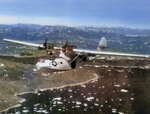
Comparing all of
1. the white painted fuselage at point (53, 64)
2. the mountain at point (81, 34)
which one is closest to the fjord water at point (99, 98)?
the mountain at point (81, 34)

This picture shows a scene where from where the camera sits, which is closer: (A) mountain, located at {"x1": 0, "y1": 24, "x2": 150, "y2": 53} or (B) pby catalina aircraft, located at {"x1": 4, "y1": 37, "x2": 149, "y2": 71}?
(B) pby catalina aircraft, located at {"x1": 4, "y1": 37, "x2": 149, "y2": 71}

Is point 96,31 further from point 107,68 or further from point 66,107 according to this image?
point 66,107

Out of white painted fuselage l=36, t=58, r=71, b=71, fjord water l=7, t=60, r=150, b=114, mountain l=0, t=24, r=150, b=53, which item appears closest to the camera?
white painted fuselage l=36, t=58, r=71, b=71

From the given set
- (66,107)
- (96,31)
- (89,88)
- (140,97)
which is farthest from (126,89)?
(96,31)

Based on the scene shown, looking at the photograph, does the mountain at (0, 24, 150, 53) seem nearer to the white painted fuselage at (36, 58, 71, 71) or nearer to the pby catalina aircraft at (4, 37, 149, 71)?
the pby catalina aircraft at (4, 37, 149, 71)


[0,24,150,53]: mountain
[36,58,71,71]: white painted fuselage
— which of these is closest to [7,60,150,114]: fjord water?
[0,24,150,53]: mountain

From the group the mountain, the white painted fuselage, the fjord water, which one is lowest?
the fjord water

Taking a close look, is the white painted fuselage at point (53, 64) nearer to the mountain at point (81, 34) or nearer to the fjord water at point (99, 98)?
the mountain at point (81, 34)

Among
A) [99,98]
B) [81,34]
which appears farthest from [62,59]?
[81,34]
